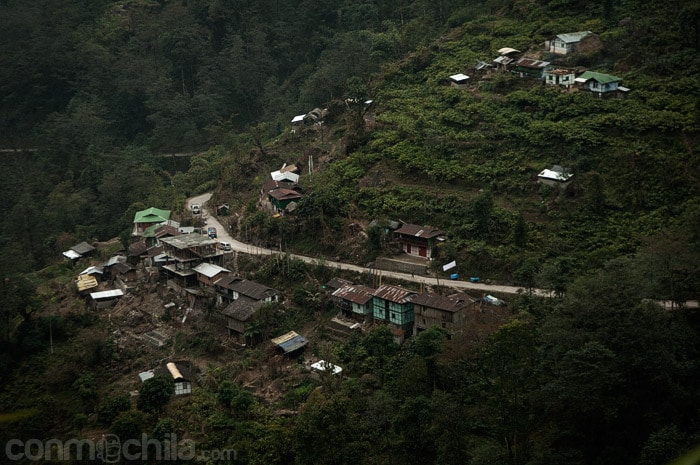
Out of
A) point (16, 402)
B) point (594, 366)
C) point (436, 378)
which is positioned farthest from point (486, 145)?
point (16, 402)

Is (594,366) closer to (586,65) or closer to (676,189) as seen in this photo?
(676,189)

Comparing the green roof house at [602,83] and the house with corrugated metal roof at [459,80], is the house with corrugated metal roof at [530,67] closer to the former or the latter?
the house with corrugated metal roof at [459,80]

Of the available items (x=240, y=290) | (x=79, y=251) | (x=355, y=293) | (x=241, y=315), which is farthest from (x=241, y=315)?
(x=79, y=251)

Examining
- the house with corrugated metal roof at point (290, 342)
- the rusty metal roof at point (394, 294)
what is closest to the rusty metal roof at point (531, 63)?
the rusty metal roof at point (394, 294)

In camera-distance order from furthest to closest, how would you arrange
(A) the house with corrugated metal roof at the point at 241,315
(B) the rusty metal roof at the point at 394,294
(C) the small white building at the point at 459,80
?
(C) the small white building at the point at 459,80 → (A) the house with corrugated metal roof at the point at 241,315 → (B) the rusty metal roof at the point at 394,294

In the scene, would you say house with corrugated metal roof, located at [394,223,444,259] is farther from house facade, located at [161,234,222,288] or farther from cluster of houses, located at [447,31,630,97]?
cluster of houses, located at [447,31,630,97]
